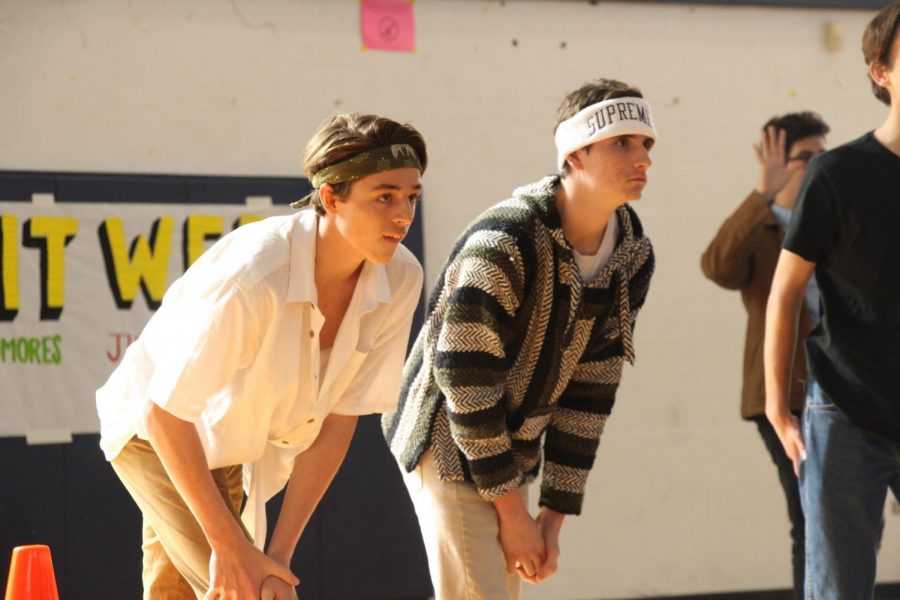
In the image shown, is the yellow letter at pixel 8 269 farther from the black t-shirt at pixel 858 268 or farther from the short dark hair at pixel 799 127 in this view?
the black t-shirt at pixel 858 268

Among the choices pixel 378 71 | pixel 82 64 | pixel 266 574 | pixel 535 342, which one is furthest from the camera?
pixel 378 71

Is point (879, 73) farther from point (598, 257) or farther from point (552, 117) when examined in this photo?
point (552, 117)

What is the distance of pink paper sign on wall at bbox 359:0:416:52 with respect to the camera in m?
4.95

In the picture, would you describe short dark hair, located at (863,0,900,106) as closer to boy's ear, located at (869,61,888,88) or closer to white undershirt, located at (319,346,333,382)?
boy's ear, located at (869,61,888,88)

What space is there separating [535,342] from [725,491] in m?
2.95

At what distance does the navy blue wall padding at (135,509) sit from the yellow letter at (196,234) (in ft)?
0.24

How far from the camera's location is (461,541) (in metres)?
2.63

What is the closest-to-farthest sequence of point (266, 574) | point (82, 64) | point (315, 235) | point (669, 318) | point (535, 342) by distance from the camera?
point (266, 574)
point (315, 235)
point (535, 342)
point (82, 64)
point (669, 318)

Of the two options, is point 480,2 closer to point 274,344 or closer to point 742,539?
point 742,539

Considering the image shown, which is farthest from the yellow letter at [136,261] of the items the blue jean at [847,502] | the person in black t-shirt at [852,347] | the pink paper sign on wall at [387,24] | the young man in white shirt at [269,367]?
the blue jean at [847,502]

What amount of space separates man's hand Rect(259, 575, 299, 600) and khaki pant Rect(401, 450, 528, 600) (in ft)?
1.62

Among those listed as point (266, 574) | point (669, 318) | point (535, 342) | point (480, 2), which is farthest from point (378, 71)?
point (266, 574)

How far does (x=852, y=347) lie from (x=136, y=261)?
9.72ft

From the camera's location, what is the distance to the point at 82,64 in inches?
183
